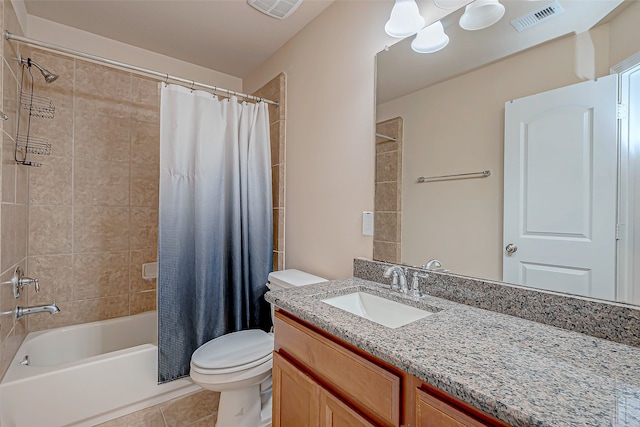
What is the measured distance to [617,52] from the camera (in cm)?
82

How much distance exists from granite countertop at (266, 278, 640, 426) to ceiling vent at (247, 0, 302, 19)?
1693 mm

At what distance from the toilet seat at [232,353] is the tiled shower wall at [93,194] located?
1.03 meters

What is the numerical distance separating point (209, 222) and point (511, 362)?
161 centimetres

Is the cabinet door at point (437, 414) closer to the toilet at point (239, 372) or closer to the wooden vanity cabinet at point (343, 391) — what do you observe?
the wooden vanity cabinet at point (343, 391)

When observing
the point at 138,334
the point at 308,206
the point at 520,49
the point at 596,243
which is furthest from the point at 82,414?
the point at 520,49

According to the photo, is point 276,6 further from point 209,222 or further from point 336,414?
point 336,414

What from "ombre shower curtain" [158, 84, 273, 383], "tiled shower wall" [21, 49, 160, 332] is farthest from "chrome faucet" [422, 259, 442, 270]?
"tiled shower wall" [21, 49, 160, 332]

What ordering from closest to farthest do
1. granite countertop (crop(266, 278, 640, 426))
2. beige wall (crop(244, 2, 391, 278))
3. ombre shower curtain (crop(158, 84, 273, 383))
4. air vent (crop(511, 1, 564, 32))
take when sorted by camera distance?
granite countertop (crop(266, 278, 640, 426)) → air vent (crop(511, 1, 564, 32)) → beige wall (crop(244, 2, 391, 278)) → ombre shower curtain (crop(158, 84, 273, 383))

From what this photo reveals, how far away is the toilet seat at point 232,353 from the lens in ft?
4.72

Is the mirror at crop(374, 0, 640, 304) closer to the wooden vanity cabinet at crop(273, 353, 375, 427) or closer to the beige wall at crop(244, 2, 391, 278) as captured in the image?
the beige wall at crop(244, 2, 391, 278)

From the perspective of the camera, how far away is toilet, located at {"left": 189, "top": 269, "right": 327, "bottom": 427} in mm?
1431

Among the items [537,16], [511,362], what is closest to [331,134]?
[537,16]

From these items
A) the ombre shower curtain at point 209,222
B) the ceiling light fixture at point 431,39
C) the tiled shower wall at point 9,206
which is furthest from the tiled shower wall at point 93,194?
the ceiling light fixture at point 431,39

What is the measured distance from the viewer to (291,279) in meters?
1.73
